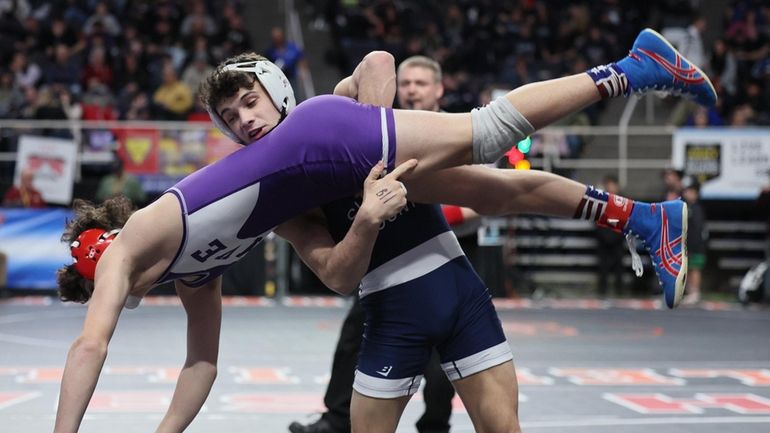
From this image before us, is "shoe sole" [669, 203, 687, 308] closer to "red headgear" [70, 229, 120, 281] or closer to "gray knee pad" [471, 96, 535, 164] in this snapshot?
"gray knee pad" [471, 96, 535, 164]

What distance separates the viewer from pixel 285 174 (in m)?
3.21

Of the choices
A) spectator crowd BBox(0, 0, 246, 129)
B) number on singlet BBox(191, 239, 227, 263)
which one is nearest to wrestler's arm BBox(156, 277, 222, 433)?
number on singlet BBox(191, 239, 227, 263)

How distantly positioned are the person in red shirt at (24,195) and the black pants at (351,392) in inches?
327

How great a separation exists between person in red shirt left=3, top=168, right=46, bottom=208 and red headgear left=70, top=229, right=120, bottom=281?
9.24 m

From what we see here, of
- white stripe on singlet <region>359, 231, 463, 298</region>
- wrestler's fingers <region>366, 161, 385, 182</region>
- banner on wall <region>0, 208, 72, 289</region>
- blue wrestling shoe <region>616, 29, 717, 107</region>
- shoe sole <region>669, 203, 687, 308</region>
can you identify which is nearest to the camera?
wrestler's fingers <region>366, 161, 385, 182</region>

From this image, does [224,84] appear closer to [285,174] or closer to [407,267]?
[285,174]

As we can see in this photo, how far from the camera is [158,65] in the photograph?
47.6ft

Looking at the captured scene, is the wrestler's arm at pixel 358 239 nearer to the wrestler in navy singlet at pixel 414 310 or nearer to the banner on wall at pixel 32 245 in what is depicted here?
the wrestler in navy singlet at pixel 414 310

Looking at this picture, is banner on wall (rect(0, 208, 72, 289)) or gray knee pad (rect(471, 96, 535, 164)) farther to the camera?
banner on wall (rect(0, 208, 72, 289))

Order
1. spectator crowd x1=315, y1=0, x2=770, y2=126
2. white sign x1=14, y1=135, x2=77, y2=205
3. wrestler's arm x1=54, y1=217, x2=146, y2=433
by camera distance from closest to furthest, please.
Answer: wrestler's arm x1=54, y1=217, x2=146, y2=433, white sign x1=14, y1=135, x2=77, y2=205, spectator crowd x1=315, y1=0, x2=770, y2=126

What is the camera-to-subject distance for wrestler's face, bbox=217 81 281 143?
3.30 metres

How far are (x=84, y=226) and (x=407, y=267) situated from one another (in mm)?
1046

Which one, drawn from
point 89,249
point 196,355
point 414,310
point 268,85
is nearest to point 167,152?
point 196,355

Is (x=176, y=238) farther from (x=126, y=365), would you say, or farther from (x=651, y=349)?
(x=651, y=349)
